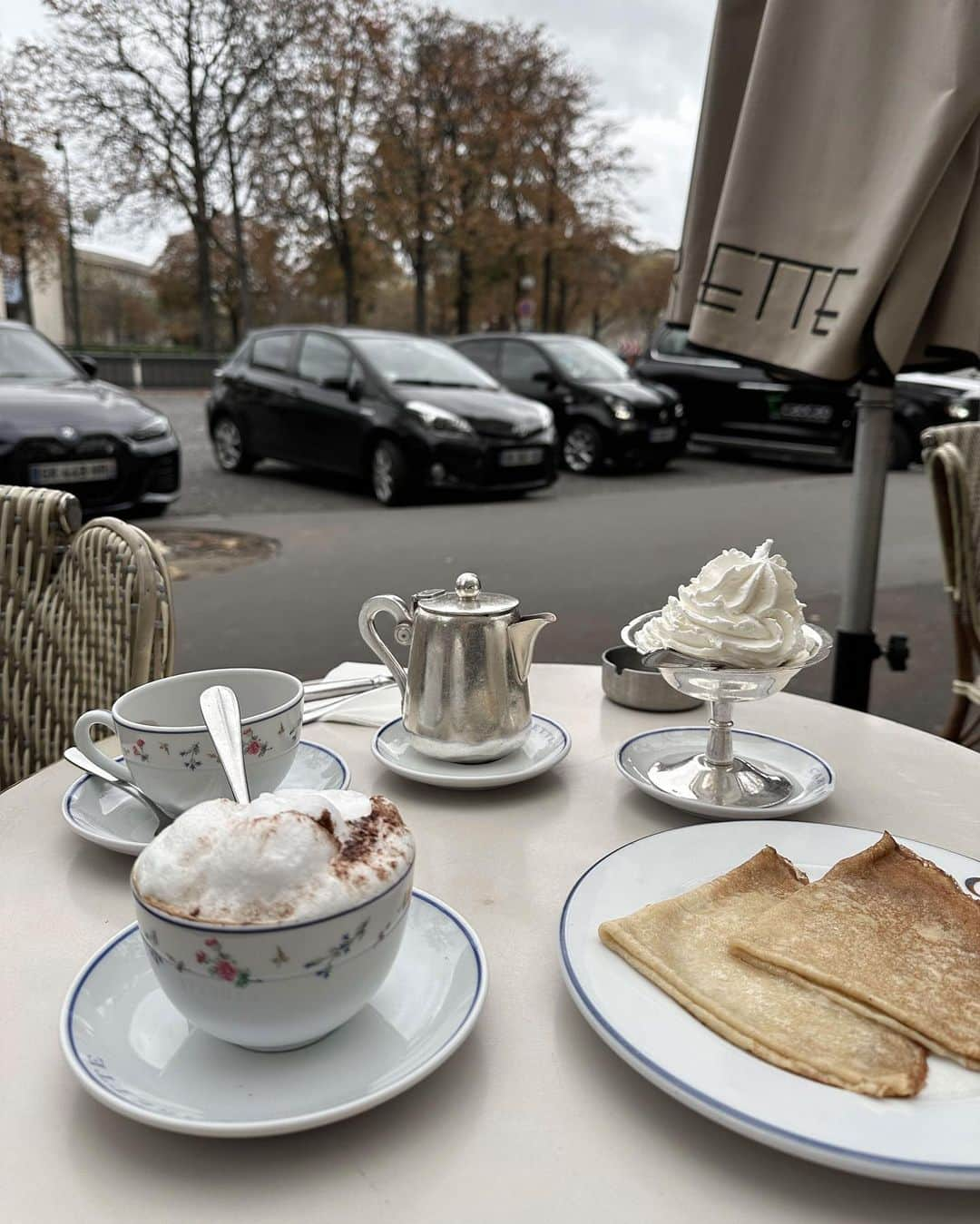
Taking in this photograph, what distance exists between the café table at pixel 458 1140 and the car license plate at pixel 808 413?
10.8 m

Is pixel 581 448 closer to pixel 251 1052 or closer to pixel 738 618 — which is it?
pixel 738 618

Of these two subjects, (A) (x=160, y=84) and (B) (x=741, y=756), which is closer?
(B) (x=741, y=756)

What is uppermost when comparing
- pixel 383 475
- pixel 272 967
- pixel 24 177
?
pixel 24 177

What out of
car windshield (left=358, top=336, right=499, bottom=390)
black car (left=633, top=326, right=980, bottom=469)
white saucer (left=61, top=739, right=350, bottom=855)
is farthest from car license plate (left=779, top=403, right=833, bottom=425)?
white saucer (left=61, top=739, right=350, bottom=855)

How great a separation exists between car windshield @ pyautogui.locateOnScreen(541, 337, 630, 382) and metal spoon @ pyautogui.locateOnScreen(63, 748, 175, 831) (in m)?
9.86

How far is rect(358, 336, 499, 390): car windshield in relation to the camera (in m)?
8.75

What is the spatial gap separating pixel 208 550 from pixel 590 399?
5.02 m

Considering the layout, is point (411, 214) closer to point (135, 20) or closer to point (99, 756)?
point (135, 20)

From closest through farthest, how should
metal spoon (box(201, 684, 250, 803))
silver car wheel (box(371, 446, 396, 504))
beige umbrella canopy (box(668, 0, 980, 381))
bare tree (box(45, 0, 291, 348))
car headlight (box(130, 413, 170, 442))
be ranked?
metal spoon (box(201, 684, 250, 803))
beige umbrella canopy (box(668, 0, 980, 381))
car headlight (box(130, 413, 170, 442))
silver car wheel (box(371, 446, 396, 504))
bare tree (box(45, 0, 291, 348))

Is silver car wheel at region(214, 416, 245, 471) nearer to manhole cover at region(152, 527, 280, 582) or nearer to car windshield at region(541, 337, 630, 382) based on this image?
manhole cover at region(152, 527, 280, 582)

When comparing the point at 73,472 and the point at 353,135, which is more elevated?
the point at 353,135

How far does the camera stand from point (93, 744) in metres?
1.10

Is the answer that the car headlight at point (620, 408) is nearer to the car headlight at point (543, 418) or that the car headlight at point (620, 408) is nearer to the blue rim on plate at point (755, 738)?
the car headlight at point (543, 418)

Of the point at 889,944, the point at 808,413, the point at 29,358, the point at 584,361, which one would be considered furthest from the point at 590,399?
the point at 889,944
